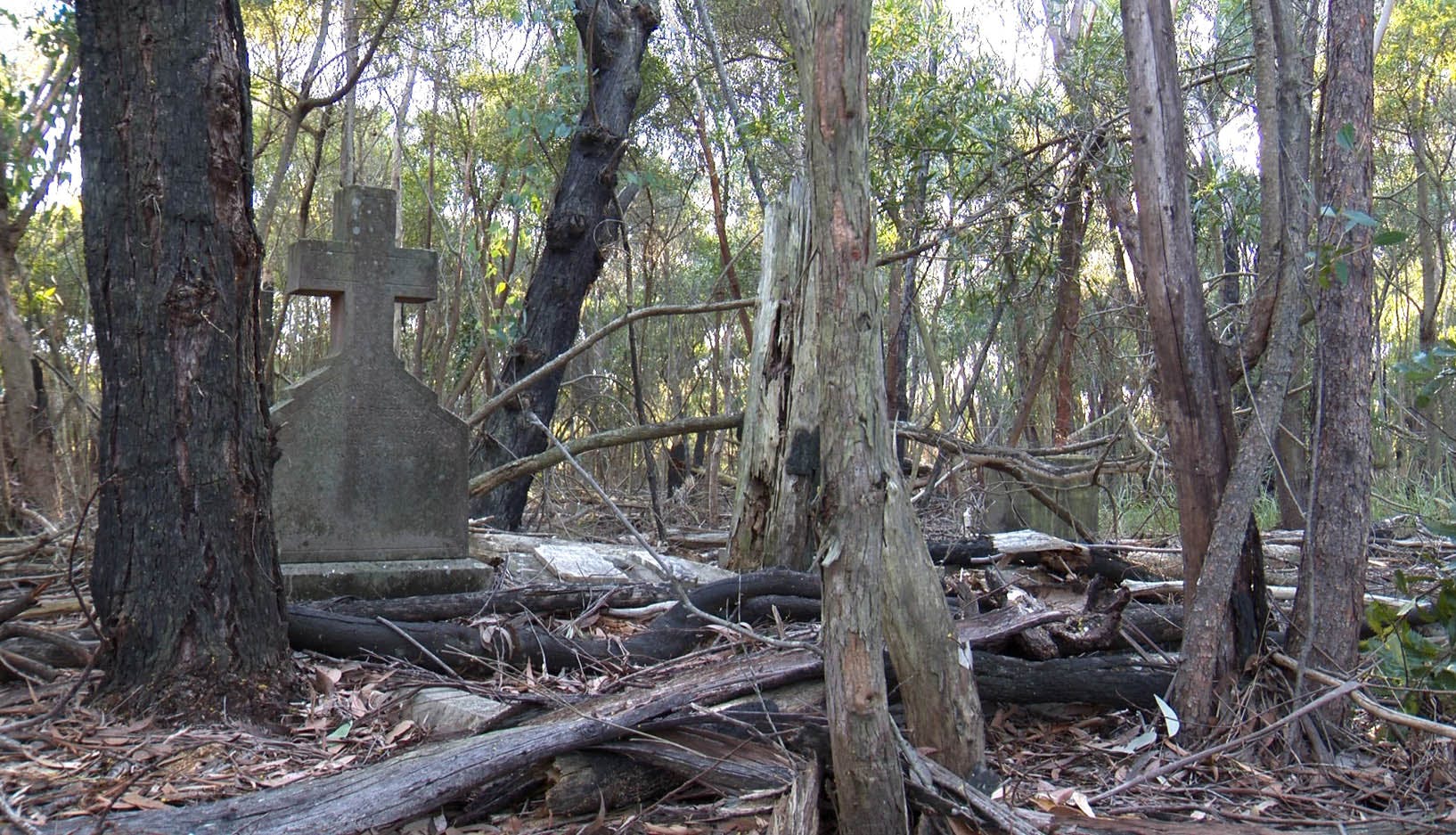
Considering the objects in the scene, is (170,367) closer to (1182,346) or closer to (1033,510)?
(1182,346)

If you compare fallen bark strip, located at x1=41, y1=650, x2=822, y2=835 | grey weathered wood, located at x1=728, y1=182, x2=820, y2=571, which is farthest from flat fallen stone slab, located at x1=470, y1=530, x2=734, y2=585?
fallen bark strip, located at x1=41, y1=650, x2=822, y2=835

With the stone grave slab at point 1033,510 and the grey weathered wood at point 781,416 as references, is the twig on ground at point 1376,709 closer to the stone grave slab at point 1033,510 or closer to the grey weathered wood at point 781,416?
the grey weathered wood at point 781,416

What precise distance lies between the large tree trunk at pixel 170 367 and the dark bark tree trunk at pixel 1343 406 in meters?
4.00

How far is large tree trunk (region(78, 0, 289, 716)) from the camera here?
414cm

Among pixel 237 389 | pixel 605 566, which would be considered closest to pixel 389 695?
pixel 237 389

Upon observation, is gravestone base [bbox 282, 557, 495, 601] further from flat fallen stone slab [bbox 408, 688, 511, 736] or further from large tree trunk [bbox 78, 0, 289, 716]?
flat fallen stone slab [bbox 408, 688, 511, 736]

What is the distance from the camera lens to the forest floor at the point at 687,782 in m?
3.57

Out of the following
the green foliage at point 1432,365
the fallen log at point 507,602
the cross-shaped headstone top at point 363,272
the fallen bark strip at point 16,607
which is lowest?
the fallen log at point 507,602

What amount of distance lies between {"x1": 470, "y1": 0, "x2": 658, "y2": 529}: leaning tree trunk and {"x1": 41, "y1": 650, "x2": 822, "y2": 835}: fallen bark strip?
233 inches

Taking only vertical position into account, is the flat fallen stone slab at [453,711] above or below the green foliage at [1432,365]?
below

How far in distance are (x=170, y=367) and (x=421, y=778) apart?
1.79m

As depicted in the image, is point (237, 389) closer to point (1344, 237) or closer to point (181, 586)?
point (181, 586)

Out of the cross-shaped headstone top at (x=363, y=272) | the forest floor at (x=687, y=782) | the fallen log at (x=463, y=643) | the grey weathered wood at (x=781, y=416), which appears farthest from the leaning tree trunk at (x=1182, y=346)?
the cross-shaped headstone top at (x=363, y=272)

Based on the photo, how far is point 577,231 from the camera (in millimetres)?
9945
